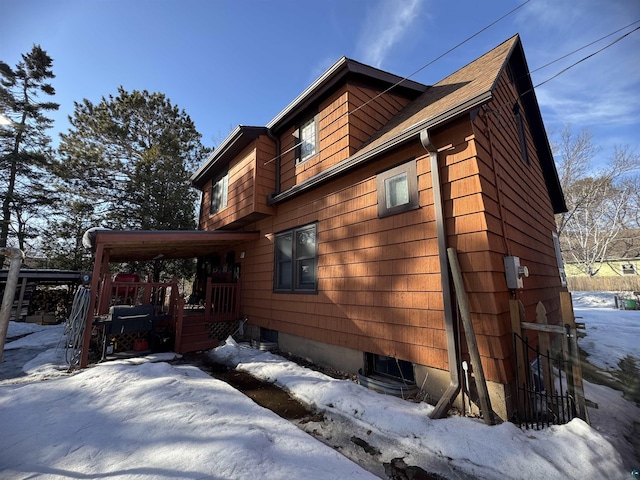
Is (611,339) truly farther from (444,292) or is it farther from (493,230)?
(444,292)

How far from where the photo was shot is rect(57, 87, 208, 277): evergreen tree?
47.9 ft

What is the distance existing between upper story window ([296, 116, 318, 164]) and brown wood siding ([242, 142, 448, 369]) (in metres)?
1.17

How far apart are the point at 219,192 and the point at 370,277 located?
7756 millimetres

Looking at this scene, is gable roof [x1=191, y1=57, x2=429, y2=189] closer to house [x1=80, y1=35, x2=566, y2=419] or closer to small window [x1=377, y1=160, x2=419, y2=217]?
house [x1=80, y1=35, x2=566, y2=419]

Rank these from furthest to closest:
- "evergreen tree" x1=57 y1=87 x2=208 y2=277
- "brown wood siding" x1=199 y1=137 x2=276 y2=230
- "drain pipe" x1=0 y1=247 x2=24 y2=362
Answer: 1. "evergreen tree" x1=57 y1=87 x2=208 y2=277
2. "brown wood siding" x1=199 y1=137 x2=276 y2=230
3. "drain pipe" x1=0 y1=247 x2=24 y2=362

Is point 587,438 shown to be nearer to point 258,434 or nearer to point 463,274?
point 463,274

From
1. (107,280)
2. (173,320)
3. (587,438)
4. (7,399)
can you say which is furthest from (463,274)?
(107,280)

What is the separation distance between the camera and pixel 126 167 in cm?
1542

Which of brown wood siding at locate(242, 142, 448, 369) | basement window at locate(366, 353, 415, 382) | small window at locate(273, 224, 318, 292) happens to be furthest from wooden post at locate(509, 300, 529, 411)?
small window at locate(273, 224, 318, 292)

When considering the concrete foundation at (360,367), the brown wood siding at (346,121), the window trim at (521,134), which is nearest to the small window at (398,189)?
the brown wood siding at (346,121)

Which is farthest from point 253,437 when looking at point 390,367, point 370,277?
point 370,277

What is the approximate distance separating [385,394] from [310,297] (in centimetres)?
262

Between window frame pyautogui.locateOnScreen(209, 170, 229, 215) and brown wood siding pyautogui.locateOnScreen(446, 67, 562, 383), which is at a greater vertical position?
window frame pyautogui.locateOnScreen(209, 170, 229, 215)

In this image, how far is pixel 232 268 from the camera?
9.73 m
